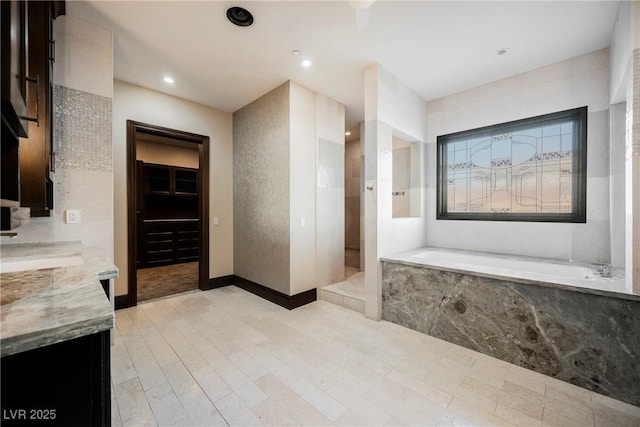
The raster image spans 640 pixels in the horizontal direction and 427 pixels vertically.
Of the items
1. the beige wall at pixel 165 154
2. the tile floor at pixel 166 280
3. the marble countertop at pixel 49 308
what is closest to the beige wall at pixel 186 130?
the tile floor at pixel 166 280

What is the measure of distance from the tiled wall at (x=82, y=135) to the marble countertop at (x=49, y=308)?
1.17m

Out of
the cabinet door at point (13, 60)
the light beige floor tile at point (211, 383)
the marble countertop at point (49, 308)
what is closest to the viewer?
the marble countertop at point (49, 308)

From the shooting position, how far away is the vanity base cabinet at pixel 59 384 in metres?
0.61

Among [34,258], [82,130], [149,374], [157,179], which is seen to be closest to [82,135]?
[82,130]

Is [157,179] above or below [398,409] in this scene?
above

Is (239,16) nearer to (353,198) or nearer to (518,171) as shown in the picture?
(518,171)

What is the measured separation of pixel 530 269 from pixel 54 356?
3.54 meters

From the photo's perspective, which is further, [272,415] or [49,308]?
[272,415]

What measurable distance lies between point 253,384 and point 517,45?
3.77 metres

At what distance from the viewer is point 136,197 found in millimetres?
3391

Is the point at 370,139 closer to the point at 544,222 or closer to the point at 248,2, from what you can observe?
the point at 248,2

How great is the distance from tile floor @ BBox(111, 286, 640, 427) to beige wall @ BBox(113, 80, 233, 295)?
4.24 feet

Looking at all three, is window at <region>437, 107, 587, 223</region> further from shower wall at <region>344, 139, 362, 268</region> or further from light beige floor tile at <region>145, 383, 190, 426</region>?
light beige floor tile at <region>145, 383, 190, 426</region>

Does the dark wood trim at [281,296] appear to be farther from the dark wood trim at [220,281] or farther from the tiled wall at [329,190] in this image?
the dark wood trim at [220,281]
